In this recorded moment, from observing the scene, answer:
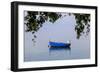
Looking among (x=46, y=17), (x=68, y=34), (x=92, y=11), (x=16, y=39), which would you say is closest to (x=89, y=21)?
A: (x=92, y=11)

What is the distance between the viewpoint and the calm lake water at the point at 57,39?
1.62 metres

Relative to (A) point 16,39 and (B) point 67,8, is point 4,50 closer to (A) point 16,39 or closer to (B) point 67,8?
(A) point 16,39

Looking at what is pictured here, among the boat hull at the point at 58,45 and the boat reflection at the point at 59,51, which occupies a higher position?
the boat hull at the point at 58,45

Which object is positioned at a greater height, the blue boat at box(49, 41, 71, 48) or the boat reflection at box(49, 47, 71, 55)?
the blue boat at box(49, 41, 71, 48)

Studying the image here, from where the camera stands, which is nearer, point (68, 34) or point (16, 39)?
point (16, 39)

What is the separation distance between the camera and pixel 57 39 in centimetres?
169

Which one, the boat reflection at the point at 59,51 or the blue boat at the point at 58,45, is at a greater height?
the blue boat at the point at 58,45

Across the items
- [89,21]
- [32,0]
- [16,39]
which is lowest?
[16,39]

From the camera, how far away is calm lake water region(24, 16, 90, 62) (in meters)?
1.62

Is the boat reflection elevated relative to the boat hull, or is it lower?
lower

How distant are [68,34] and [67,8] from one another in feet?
0.54

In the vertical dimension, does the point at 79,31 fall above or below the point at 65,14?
below

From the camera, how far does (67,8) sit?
5.60 ft

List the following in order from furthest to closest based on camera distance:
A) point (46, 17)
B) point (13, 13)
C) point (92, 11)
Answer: point (92, 11)
point (46, 17)
point (13, 13)
